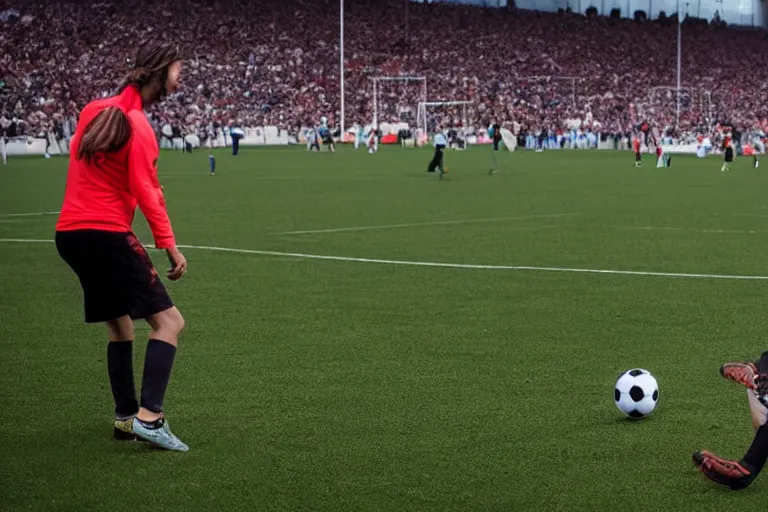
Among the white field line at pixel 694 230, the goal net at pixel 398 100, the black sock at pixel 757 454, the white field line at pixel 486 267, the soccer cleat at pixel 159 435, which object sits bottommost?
the white field line at pixel 486 267

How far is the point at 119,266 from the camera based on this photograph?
21.2 feet

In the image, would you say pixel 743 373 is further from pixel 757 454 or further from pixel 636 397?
pixel 636 397

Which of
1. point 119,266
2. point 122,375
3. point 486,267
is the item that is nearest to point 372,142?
point 486,267

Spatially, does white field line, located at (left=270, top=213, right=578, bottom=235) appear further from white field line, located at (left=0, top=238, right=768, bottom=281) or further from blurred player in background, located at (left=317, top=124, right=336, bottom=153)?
blurred player in background, located at (left=317, top=124, right=336, bottom=153)

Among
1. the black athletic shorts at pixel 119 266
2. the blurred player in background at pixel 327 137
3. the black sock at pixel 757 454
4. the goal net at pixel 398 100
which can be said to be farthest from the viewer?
the goal net at pixel 398 100

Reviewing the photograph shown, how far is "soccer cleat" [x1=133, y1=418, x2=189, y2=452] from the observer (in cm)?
658

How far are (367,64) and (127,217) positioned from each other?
78.6 meters

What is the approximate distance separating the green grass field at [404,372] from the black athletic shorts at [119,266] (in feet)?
2.75

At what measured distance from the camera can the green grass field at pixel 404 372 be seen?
6020 mm

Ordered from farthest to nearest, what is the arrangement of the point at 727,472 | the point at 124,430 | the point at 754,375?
the point at 124,430
the point at 727,472
the point at 754,375

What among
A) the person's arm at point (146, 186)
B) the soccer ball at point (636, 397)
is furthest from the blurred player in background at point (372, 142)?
the person's arm at point (146, 186)

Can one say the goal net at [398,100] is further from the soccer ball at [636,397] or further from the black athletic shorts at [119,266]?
the black athletic shorts at [119,266]

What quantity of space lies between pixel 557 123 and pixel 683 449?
78.0m

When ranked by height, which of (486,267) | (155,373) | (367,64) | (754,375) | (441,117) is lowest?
(486,267)
